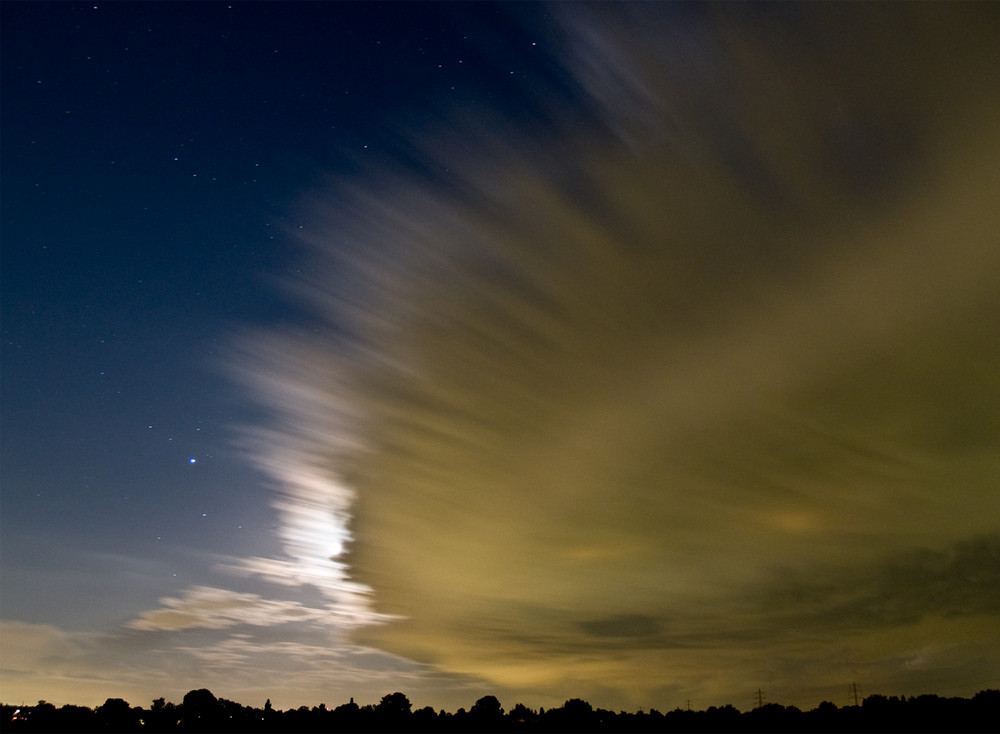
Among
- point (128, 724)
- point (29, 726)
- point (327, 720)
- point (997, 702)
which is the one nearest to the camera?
point (29, 726)

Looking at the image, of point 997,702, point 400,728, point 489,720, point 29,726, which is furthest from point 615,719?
point 29,726

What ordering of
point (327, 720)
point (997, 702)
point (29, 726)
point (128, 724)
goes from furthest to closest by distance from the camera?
point (327, 720)
point (128, 724)
point (997, 702)
point (29, 726)

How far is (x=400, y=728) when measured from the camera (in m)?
173

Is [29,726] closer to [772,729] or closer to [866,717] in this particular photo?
[772,729]

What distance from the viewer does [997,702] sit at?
154 meters

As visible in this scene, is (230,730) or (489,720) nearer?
(230,730)

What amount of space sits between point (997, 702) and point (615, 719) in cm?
7316

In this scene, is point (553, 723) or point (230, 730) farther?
point (553, 723)

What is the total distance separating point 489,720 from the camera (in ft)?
622

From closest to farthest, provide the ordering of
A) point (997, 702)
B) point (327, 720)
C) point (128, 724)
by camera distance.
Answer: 1. point (997, 702)
2. point (128, 724)
3. point (327, 720)

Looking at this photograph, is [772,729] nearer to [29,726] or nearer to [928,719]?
[928,719]

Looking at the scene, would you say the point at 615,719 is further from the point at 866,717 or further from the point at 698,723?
the point at 866,717

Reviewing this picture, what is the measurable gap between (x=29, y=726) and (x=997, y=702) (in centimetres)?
16802

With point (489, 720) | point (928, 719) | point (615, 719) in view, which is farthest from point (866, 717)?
point (489, 720)
